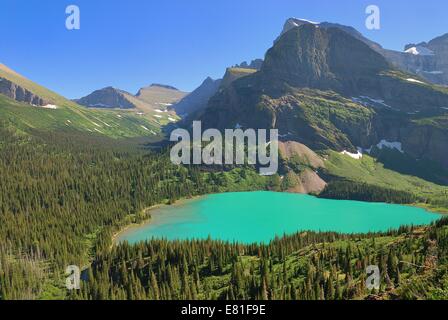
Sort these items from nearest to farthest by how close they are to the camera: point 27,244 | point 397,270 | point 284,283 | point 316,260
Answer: point 397,270 < point 284,283 < point 316,260 < point 27,244

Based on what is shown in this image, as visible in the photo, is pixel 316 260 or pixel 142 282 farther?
pixel 142 282

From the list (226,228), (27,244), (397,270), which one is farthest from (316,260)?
(27,244)
